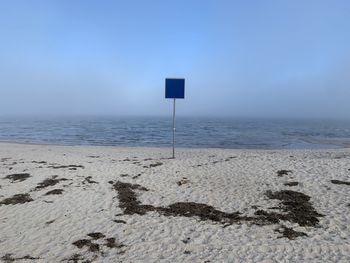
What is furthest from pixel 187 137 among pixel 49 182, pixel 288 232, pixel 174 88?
pixel 288 232

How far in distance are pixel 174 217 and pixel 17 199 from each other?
4771 mm

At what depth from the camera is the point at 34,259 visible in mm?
6293

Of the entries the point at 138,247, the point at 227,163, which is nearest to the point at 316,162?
the point at 227,163

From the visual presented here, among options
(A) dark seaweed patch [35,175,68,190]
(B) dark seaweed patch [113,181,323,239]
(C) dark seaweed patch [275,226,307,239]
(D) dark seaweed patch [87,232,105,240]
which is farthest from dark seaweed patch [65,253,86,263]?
(A) dark seaweed patch [35,175,68,190]

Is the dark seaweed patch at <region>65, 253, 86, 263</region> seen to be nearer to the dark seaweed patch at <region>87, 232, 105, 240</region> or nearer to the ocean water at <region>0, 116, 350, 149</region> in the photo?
the dark seaweed patch at <region>87, 232, 105, 240</region>

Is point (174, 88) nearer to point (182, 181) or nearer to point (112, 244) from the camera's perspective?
point (182, 181)

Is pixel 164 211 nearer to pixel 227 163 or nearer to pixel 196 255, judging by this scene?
pixel 196 255

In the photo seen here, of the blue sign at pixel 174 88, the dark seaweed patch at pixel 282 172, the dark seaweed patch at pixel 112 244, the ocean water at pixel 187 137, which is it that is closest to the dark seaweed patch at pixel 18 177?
the dark seaweed patch at pixel 112 244

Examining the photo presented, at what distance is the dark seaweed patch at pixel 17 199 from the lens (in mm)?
9812

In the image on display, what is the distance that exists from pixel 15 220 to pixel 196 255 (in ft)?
15.5

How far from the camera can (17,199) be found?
1006 centimetres

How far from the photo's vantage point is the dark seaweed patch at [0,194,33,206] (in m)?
9.81

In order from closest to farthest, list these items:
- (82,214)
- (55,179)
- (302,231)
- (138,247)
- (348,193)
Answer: (138,247), (302,231), (82,214), (348,193), (55,179)

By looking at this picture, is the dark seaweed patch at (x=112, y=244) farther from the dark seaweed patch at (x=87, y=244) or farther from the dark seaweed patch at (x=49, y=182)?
the dark seaweed patch at (x=49, y=182)
